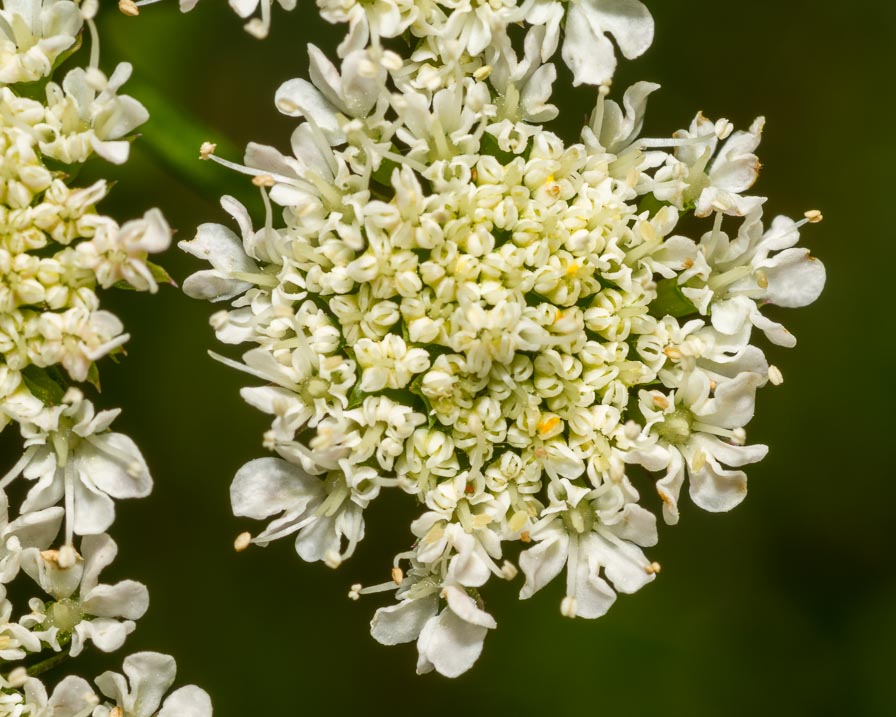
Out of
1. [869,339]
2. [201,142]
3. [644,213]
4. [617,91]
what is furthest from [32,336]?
[869,339]

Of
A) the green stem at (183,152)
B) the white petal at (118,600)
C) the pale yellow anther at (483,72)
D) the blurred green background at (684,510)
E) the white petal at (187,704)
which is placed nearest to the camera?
the pale yellow anther at (483,72)

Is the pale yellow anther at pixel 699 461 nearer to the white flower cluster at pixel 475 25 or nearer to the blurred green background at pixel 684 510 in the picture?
the white flower cluster at pixel 475 25

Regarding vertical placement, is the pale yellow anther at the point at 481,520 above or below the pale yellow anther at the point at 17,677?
above

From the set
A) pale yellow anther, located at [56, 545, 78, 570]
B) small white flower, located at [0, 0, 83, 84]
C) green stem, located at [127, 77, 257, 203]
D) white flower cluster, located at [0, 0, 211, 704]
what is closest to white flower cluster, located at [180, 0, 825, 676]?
green stem, located at [127, 77, 257, 203]

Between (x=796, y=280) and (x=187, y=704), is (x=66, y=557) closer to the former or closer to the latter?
(x=187, y=704)

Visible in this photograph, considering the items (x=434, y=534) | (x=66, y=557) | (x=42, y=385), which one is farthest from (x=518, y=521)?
(x=42, y=385)

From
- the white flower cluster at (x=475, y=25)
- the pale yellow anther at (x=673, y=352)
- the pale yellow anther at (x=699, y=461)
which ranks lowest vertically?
the pale yellow anther at (x=699, y=461)

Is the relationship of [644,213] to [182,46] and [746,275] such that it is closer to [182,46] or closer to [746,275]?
→ [746,275]

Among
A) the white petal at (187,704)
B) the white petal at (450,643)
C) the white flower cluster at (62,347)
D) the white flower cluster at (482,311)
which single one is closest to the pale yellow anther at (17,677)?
the white flower cluster at (62,347)

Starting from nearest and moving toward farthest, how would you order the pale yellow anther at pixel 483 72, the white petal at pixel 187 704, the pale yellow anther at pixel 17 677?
the pale yellow anther at pixel 17 677, the pale yellow anther at pixel 483 72, the white petal at pixel 187 704
